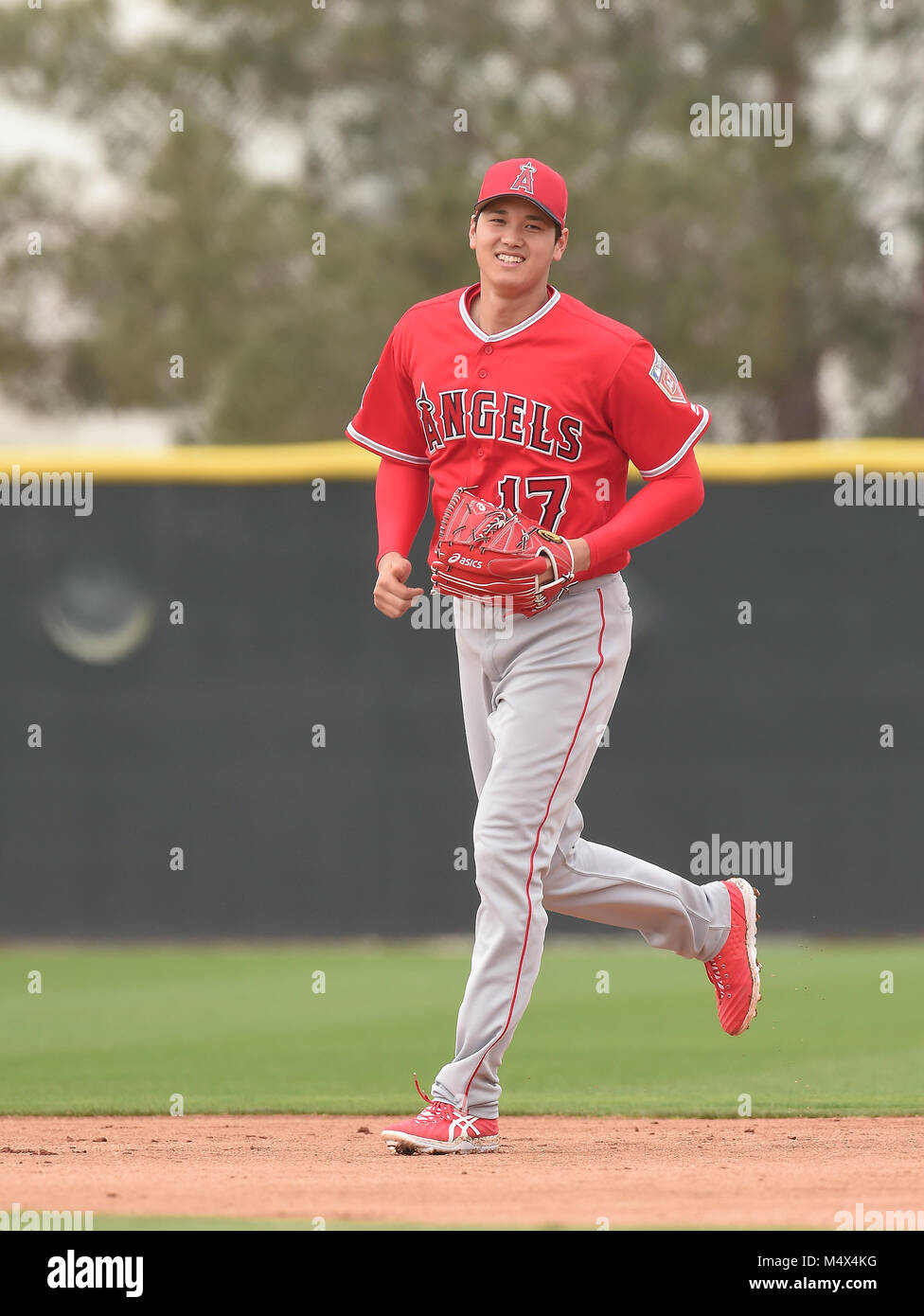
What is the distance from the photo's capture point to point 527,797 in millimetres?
4473

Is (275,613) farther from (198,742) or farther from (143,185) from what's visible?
(143,185)

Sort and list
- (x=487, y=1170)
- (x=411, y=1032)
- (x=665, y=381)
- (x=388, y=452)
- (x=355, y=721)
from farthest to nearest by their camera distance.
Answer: (x=355, y=721) → (x=411, y=1032) → (x=388, y=452) → (x=665, y=381) → (x=487, y=1170)

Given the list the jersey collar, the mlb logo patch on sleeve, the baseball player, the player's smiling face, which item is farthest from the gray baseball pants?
the player's smiling face

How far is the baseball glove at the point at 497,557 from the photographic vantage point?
441 cm

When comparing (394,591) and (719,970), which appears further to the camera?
(719,970)

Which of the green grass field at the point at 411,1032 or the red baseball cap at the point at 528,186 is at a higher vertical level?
the red baseball cap at the point at 528,186

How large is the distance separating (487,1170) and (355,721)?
621cm

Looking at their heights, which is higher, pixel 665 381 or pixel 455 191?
pixel 455 191

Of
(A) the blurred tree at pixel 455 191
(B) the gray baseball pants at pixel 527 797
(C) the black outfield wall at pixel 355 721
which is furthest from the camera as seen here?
(A) the blurred tree at pixel 455 191

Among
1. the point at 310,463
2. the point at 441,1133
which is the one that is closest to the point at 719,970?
the point at 441,1133

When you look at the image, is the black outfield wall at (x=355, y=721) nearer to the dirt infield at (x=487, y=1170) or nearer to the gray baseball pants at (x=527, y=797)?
the dirt infield at (x=487, y=1170)

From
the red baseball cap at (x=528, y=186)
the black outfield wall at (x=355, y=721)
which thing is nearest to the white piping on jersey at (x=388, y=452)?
the red baseball cap at (x=528, y=186)

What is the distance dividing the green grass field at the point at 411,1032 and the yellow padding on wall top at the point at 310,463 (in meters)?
2.43

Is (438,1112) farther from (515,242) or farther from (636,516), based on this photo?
(515,242)
